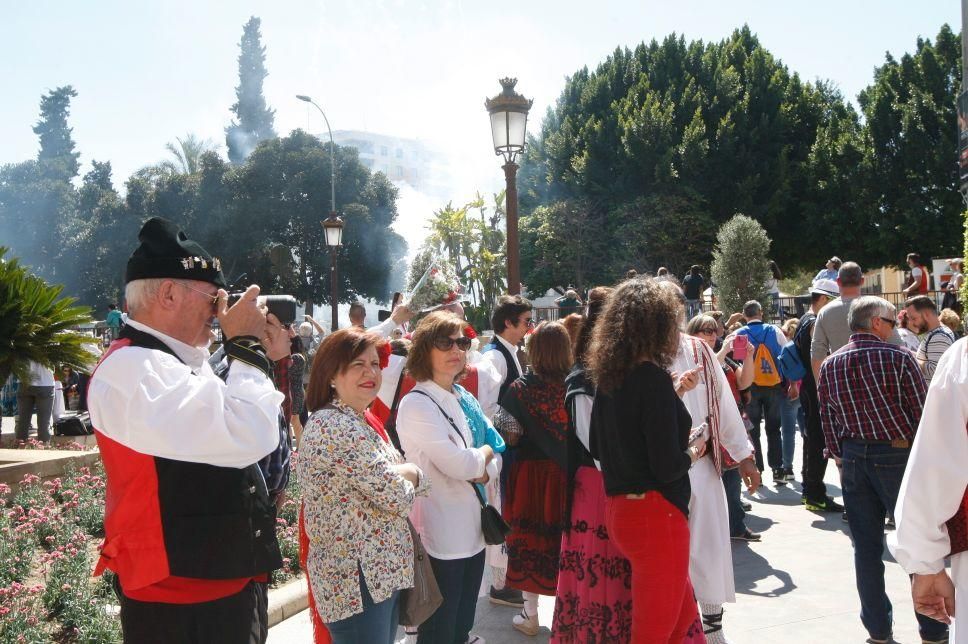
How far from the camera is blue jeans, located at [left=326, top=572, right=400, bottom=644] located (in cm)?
317

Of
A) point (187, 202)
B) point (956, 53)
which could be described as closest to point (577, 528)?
point (956, 53)

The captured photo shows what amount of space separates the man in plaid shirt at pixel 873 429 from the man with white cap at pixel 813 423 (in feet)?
9.77

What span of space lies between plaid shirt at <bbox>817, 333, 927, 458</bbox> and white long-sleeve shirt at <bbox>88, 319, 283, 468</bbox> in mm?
3631

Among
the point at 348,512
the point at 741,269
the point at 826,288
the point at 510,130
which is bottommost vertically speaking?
the point at 348,512

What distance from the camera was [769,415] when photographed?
9.27 metres

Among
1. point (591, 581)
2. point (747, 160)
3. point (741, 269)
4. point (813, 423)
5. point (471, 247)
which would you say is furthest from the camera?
point (471, 247)

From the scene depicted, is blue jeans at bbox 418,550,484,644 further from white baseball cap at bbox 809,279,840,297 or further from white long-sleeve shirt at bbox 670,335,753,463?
white baseball cap at bbox 809,279,840,297

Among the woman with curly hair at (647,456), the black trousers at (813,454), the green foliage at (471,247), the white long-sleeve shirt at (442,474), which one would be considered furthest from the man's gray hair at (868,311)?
the green foliage at (471,247)

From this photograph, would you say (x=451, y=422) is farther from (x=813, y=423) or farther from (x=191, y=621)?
(x=813, y=423)

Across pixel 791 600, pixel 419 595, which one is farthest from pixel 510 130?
pixel 419 595

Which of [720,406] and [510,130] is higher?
[510,130]

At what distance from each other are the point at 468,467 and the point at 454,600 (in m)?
0.69

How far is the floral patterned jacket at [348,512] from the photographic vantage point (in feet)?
10.4

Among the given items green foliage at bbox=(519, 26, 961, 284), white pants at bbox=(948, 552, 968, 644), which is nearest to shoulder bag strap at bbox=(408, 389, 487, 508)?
white pants at bbox=(948, 552, 968, 644)
